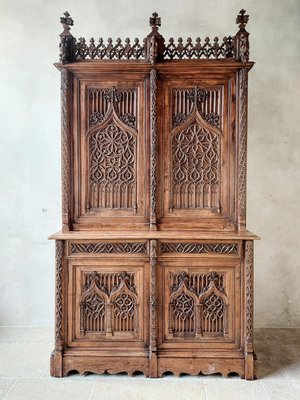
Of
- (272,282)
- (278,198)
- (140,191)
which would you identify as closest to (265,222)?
(278,198)

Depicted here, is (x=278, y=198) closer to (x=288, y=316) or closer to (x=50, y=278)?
(x=288, y=316)

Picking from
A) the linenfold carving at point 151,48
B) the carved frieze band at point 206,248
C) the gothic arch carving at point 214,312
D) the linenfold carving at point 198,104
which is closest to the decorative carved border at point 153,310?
the carved frieze band at point 206,248

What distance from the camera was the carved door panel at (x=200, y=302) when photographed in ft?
7.92

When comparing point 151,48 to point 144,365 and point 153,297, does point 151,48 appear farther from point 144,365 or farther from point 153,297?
point 144,365

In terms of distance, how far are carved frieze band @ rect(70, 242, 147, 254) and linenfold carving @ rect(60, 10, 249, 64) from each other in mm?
1410

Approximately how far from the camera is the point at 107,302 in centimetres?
244

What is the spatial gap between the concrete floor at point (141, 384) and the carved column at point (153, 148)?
3.79 feet

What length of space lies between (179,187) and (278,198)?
4.41ft

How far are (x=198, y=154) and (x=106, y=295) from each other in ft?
4.31

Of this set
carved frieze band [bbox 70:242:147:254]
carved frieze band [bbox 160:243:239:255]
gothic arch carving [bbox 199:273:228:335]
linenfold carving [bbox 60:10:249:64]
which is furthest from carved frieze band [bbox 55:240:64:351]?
linenfold carving [bbox 60:10:249:64]

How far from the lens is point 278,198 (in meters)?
3.26

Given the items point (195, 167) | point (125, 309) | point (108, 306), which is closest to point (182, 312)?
point (125, 309)

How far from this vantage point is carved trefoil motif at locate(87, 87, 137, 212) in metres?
2.47

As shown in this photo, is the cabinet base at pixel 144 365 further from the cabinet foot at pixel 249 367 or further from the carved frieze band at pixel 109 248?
the carved frieze band at pixel 109 248
